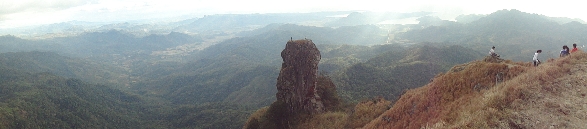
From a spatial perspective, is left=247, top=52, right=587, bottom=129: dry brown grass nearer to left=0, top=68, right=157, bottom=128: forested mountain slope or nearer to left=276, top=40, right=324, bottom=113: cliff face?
left=276, top=40, right=324, bottom=113: cliff face

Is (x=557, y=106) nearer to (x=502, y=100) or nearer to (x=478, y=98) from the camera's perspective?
(x=502, y=100)

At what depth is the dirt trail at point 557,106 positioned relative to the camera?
1379 centimetres

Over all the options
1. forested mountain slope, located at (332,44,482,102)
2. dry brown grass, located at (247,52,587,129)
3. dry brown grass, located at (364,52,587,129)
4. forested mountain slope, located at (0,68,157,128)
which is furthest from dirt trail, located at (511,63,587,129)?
forested mountain slope, located at (0,68,157,128)

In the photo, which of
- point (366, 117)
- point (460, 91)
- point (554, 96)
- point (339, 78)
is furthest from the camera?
point (339, 78)

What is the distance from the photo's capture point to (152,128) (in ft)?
556

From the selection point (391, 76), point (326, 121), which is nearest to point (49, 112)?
point (391, 76)

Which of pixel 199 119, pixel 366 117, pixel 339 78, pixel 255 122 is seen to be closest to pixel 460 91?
pixel 366 117

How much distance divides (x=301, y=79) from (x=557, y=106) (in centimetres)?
2887

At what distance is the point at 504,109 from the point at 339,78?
12466cm

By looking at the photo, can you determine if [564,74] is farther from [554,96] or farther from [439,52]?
[439,52]

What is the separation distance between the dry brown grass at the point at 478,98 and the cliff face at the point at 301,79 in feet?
59.6

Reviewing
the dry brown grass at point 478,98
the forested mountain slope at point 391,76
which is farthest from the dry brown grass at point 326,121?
the forested mountain slope at point 391,76

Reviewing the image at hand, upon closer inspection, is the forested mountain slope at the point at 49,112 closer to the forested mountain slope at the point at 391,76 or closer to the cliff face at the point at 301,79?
the forested mountain slope at the point at 391,76

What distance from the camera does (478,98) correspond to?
57.6 ft
